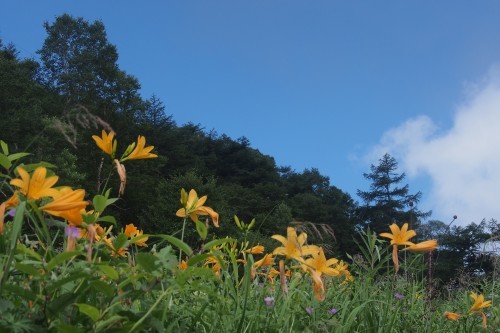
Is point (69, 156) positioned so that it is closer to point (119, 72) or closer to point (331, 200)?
point (119, 72)

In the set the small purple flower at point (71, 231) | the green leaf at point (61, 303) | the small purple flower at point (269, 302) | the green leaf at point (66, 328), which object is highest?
the small purple flower at point (71, 231)

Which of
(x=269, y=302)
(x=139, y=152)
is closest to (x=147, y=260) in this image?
(x=139, y=152)

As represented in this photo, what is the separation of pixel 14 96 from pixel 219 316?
2473cm

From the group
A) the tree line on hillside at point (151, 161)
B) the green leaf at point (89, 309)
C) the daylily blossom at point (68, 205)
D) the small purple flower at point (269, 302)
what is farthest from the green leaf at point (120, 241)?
the tree line on hillside at point (151, 161)

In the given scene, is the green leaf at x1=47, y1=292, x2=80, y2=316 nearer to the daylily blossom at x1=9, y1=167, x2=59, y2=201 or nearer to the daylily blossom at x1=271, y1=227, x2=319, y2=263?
the daylily blossom at x1=9, y1=167, x2=59, y2=201

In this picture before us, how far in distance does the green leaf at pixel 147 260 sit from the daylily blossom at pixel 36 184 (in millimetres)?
218

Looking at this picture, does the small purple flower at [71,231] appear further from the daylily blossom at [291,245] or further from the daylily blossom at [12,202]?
the daylily blossom at [291,245]

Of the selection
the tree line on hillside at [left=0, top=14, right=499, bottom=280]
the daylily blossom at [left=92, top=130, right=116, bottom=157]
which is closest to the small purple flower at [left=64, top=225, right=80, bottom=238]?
the daylily blossom at [left=92, top=130, right=116, bottom=157]

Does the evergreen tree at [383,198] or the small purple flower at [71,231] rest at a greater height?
the evergreen tree at [383,198]

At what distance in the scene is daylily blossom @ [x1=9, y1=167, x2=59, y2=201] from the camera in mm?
1080

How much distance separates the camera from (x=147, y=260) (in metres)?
1.05


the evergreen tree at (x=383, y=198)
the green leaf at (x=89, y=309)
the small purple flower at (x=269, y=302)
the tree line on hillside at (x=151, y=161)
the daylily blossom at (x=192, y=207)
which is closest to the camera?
the green leaf at (x=89, y=309)

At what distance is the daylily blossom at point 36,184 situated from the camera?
1080 millimetres

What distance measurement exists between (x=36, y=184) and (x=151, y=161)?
28708mm
